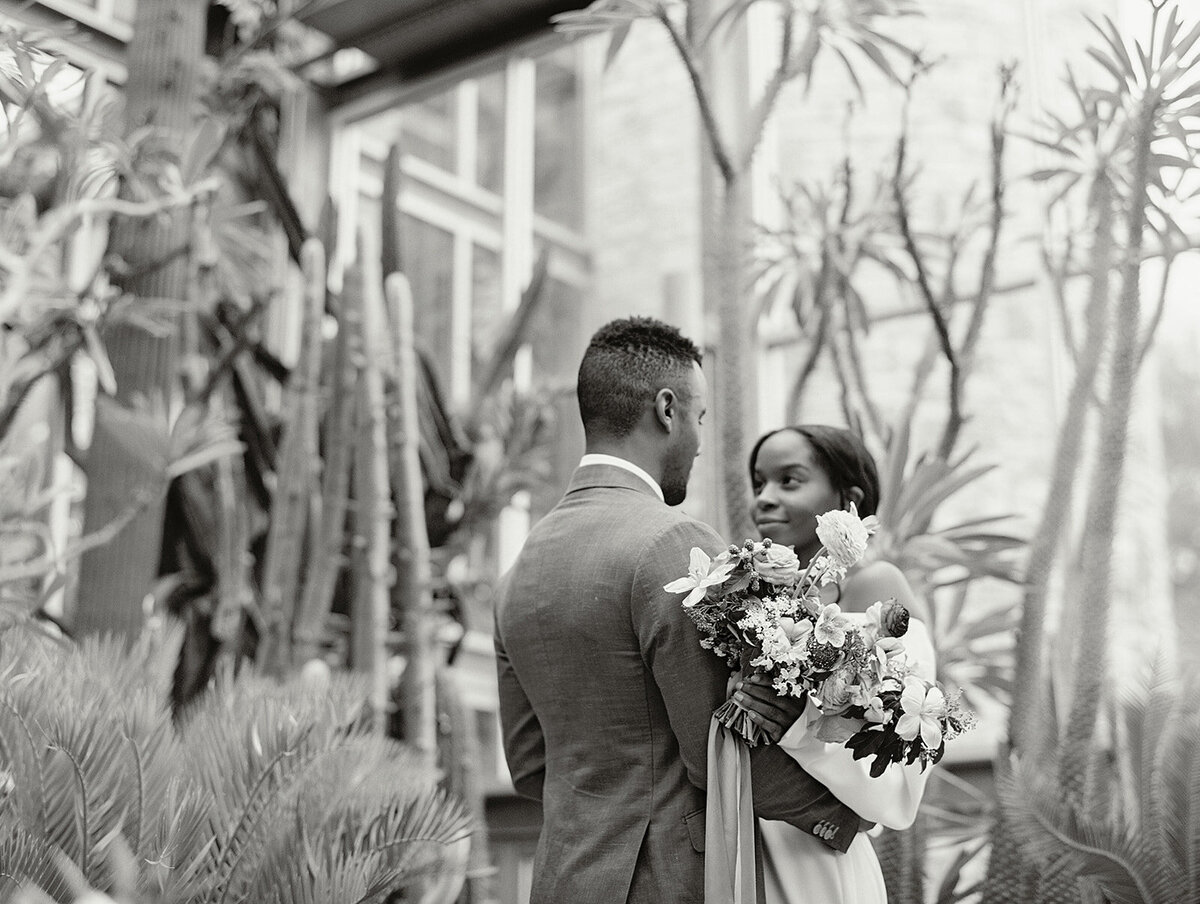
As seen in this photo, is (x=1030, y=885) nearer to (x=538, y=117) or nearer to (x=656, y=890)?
(x=656, y=890)

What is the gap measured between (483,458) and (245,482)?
3.29 ft

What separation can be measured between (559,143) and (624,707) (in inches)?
305

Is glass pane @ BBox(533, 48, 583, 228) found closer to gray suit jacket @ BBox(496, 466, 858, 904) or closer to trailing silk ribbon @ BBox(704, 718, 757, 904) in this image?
gray suit jacket @ BBox(496, 466, 858, 904)

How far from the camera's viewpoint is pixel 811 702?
2.25m

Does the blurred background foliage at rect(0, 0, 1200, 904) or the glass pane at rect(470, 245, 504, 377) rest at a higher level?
the glass pane at rect(470, 245, 504, 377)

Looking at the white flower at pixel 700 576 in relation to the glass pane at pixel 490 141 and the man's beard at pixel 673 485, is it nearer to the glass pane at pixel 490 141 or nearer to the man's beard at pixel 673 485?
the man's beard at pixel 673 485

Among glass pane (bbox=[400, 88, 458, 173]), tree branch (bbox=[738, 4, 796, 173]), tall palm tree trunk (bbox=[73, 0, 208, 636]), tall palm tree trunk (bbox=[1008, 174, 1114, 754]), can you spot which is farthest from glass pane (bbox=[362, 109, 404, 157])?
tall palm tree trunk (bbox=[1008, 174, 1114, 754])

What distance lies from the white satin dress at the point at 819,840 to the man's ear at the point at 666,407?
22.4 inches

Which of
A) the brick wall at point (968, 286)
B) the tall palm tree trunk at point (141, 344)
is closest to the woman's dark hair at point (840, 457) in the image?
the tall palm tree trunk at point (141, 344)

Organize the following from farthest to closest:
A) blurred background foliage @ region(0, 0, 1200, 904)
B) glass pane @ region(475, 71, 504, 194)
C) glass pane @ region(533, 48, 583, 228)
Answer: glass pane @ region(533, 48, 583, 228) → glass pane @ region(475, 71, 504, 194) → blurred background foliage @ region(0, 0, 1200, 904)

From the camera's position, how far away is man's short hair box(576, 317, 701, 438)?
2.51 meters

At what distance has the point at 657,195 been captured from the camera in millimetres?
9156

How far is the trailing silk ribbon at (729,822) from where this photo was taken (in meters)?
2.20

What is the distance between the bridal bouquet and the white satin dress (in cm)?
6
